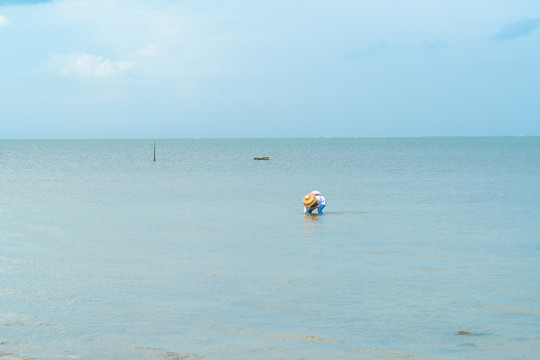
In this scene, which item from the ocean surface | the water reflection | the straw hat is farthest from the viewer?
the straw hat

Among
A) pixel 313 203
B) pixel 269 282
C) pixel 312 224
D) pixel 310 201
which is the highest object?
pixel 310 201

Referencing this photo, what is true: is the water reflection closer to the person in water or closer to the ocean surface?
the ocean surface

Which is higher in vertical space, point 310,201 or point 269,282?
point 310,201

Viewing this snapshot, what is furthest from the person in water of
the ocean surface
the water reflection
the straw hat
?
the ocean surface

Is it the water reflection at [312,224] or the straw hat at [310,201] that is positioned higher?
the straw hat at [310,201]

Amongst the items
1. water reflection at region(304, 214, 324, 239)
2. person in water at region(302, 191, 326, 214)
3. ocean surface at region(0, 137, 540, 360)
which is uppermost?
person in water at region(302, 191, 326, 214)

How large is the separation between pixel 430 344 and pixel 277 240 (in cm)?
1407

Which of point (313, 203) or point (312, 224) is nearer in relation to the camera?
point (312, 224)

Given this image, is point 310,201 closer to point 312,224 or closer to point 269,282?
point 312,224

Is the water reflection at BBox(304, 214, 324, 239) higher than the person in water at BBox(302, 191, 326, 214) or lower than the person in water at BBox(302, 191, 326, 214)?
lower

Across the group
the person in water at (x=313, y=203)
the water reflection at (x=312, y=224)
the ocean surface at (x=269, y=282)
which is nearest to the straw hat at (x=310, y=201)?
the person in water at (x=313, y=203)

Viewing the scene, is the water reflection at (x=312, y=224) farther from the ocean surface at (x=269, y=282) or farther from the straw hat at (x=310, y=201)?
the straw hat at (x=310, y=201)

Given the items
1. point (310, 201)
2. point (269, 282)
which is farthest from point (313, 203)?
point (269, 282)

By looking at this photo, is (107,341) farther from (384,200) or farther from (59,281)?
(384,200)
